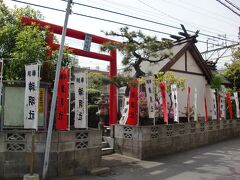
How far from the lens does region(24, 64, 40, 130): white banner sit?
8.49 metres

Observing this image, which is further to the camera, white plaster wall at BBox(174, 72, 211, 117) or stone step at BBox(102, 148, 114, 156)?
white plaster wall at BBox(174, 72, 211, 117)

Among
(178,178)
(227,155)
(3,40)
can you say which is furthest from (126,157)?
(3,40)

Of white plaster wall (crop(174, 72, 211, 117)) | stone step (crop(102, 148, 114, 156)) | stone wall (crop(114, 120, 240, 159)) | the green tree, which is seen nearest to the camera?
stone wall (crop(114, 120, 240, 159))

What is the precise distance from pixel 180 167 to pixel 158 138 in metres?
2.16

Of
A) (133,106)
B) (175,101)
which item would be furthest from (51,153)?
(175,101)

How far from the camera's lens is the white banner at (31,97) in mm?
8492

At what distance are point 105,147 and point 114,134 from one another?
28.7 inches

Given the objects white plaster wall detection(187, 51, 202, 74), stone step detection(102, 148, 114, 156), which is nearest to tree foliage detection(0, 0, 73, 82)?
stone step detection(102, 148, 114, 156)

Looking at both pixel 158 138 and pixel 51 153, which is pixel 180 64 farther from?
pixel 51 153

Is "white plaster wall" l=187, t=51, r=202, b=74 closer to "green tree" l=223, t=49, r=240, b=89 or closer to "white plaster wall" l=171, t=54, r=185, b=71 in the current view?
"white plaster wall" l=171, t=54, r=185, b=71

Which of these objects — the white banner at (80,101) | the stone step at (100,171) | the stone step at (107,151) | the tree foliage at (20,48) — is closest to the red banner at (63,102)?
the white banner at (80,101)

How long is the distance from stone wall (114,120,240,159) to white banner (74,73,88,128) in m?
2.82

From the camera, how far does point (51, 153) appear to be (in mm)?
8523

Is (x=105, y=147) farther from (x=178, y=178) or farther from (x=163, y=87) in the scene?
(x=178, y=178)
